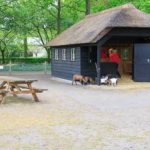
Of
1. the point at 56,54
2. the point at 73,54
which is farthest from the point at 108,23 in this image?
the point at 56,54

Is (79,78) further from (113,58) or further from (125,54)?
(125,54)

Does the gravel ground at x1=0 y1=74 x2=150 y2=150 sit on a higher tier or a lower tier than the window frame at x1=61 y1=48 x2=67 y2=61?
lower

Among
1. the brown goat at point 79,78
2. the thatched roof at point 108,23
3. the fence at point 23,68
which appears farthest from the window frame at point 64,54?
the fence at point 23,68

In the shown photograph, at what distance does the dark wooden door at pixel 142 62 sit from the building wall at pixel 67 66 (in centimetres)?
341

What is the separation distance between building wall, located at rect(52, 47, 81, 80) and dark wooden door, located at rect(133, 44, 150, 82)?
134 inches

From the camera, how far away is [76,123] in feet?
42.7

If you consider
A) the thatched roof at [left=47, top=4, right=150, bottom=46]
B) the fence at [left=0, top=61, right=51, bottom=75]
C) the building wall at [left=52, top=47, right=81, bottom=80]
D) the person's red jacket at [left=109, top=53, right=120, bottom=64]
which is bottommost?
the fence at [left=0, top=61, right=51, bottom=75]

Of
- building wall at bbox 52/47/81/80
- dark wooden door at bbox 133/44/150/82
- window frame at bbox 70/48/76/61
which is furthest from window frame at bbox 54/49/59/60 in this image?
dark wooden door at bbox 133/44/150/82

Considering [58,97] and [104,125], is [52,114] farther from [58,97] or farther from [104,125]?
[58,97]

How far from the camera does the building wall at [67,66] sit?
97.1 feet

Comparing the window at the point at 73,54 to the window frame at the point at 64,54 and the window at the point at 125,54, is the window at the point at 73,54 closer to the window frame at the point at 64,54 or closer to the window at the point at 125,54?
the window frame at the point at 64,54

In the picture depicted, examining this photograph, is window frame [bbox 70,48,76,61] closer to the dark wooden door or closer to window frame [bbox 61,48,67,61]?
window frame [bbox 61,48,67,61]

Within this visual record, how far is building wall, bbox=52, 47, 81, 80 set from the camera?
2961 cm

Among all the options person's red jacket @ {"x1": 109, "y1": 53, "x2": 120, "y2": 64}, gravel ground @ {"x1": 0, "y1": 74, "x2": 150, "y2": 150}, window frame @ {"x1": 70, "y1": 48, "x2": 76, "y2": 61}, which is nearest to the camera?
gravel ground @ {"x1": 0, "y1": 74, "x2": 150, "y2": 150}
